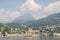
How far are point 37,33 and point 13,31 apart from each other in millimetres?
19394

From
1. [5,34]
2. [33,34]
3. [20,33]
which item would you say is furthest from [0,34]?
[33,34]

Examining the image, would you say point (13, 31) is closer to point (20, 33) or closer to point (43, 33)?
point (20, 33)

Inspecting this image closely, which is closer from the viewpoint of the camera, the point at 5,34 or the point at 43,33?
the point at 5,34

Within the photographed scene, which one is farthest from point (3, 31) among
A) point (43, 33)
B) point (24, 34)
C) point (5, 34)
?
point (43, 33)

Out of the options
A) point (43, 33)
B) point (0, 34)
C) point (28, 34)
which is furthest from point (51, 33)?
point (0, 34)

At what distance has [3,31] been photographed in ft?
538

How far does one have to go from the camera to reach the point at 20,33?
550 ft

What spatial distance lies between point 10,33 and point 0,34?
11.3 m

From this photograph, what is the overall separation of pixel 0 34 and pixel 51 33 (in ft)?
132

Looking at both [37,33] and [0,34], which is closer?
[0,34]

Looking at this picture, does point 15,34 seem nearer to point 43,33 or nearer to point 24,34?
point 24,34

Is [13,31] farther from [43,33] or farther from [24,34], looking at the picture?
[43,33]

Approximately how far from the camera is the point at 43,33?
173125 mm

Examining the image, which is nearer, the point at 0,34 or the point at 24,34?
the point at 0,34
